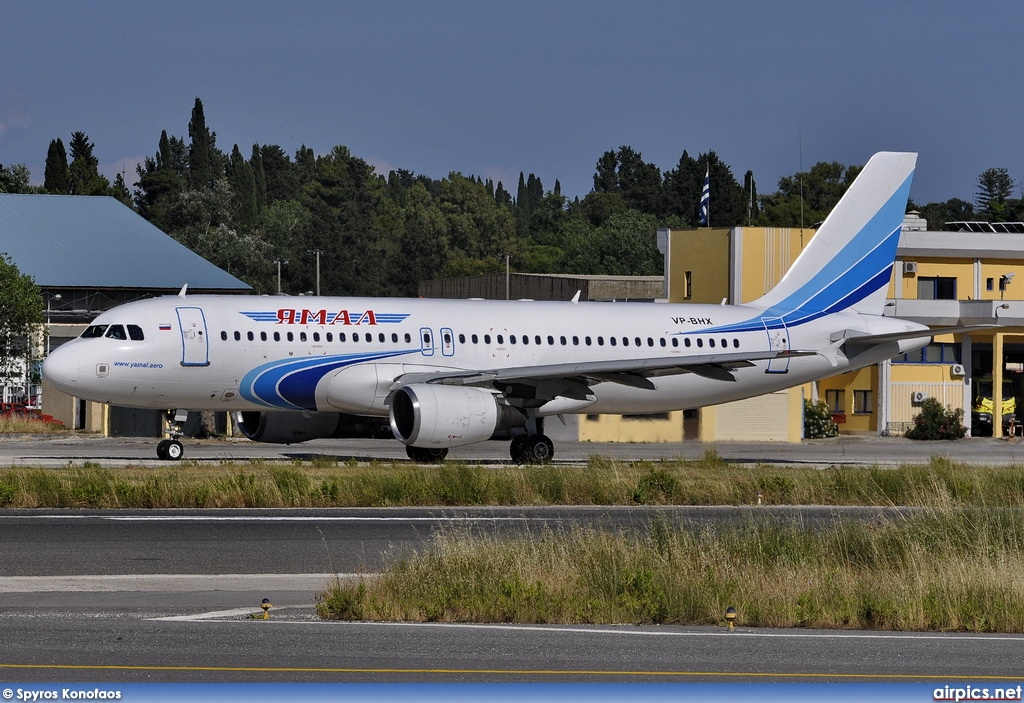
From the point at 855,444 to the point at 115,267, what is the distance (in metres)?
47.6

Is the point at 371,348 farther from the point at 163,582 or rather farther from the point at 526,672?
the point at 526,672

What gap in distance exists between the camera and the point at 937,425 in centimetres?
5681

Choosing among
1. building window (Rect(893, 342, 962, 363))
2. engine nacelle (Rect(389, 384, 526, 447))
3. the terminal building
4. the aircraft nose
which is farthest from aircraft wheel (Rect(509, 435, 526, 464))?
the terminal building

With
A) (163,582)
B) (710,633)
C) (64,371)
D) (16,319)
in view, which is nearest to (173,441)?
(64,371)

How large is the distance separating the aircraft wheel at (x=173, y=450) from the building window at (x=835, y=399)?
1348 inches

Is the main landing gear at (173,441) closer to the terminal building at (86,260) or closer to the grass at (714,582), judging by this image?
the grass at (714,582)

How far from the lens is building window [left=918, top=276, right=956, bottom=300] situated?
61656mm

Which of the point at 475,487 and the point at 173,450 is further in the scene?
the point at 173,450

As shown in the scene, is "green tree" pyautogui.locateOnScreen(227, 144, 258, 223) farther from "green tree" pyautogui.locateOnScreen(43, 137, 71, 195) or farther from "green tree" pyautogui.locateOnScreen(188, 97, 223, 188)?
"green tree" pyautogui.locateOnScreen(43, 137, 71, 195)

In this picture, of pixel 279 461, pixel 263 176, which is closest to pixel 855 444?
pixel 279 461

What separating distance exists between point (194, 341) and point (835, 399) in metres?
35.2

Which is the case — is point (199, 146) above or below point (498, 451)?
above

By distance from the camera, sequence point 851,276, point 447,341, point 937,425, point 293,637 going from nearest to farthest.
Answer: point 293,637 → point 447,341 → point 851,276 → point 937,425

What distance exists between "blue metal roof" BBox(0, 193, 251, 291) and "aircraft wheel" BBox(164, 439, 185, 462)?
157ft
